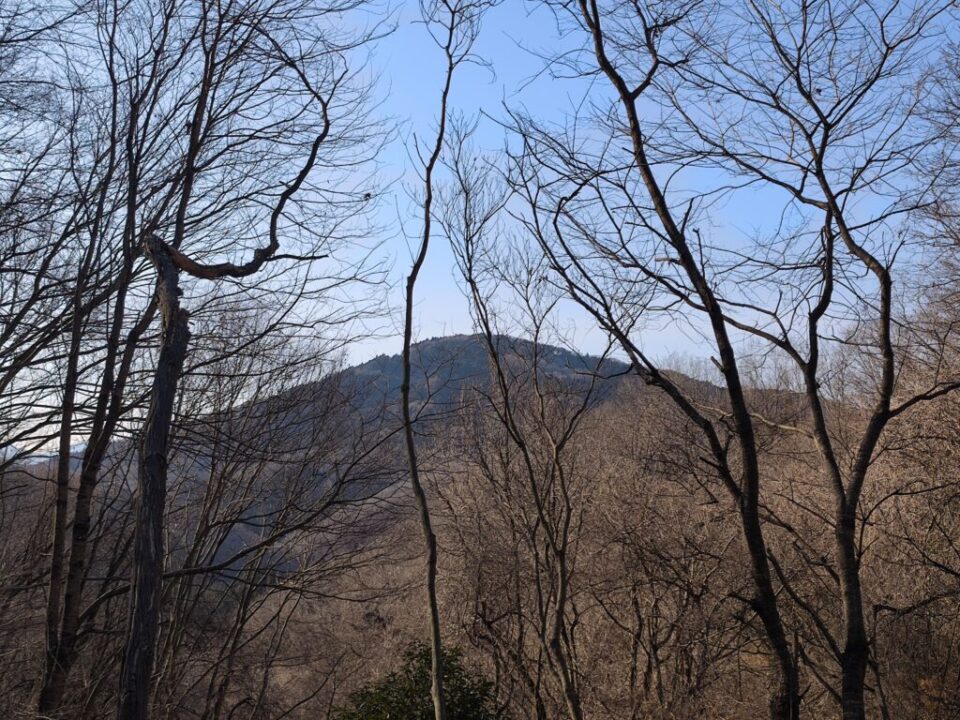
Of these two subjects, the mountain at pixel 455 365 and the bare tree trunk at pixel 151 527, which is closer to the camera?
the bare tree trunk at pixel 151 527

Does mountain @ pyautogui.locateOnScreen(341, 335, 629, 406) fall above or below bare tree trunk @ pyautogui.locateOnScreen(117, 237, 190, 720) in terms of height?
above

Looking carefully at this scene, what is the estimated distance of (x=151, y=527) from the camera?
11.1 feet

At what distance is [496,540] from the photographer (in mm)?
12391

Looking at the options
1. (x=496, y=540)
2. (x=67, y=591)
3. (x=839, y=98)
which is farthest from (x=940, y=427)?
(x=67, y=591)

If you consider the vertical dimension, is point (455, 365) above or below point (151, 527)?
above

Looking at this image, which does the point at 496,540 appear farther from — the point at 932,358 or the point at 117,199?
the point at 117,199

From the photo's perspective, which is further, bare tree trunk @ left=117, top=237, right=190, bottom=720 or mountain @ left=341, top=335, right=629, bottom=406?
mountain @ left=341, top=335, right=629, bottom=406

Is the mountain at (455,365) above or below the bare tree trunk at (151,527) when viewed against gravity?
above

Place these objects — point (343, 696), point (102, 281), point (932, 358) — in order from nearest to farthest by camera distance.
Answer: point (102, 281)
point (932, 358)
point (343, 696)

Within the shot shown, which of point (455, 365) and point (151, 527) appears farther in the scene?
point (455, 365)

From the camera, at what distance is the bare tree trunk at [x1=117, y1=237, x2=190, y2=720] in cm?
326

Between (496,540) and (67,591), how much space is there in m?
7.48

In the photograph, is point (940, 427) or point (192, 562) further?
point (940, 427)

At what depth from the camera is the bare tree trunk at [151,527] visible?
326cm
